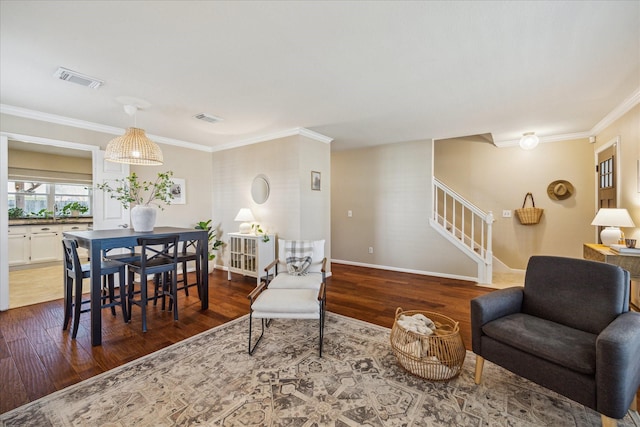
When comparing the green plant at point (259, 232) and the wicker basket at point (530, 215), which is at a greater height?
the wicker basket at point (530, 215)

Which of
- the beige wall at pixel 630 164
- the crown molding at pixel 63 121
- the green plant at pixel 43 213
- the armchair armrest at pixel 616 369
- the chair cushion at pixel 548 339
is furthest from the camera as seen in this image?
the green plant at pixel 43 213

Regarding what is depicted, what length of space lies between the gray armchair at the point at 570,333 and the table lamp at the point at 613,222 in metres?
1.77

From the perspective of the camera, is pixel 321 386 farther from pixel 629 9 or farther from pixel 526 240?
pixel 526 240

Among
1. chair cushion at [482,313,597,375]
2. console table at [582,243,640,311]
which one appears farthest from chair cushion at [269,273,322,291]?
console table at [582,243,640,311]

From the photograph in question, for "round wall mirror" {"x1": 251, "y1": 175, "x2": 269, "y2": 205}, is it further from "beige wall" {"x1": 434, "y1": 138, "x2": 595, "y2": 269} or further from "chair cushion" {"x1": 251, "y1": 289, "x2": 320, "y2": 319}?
"beige wall" {"x1": 434, "y1": 138, "x2": 595, "y2": 269}

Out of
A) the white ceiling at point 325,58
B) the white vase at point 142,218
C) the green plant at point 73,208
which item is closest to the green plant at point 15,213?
the green plant at point 73,208

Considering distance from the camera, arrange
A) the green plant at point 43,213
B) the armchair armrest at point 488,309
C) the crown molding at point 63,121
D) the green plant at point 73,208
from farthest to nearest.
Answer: the green plant at point 73,208
the green plant at point 43,213
the crown molding at point 63,121
the armchair armrest at point 488,309

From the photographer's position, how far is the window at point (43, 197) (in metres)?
5.61

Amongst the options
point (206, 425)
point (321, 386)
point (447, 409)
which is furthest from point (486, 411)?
point (206, 425)

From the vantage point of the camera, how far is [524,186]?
505 cm

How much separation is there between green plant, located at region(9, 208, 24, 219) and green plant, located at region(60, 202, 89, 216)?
0.62m

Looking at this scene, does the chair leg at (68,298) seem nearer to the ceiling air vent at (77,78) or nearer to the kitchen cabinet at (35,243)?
the ceiling air vent at (77,78)

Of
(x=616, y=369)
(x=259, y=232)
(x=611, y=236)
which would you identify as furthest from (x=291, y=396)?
(x=611, y=236)

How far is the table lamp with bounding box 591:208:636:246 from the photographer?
295 centimetres
